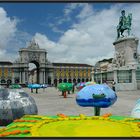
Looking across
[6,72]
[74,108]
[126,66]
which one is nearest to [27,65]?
[6,72]

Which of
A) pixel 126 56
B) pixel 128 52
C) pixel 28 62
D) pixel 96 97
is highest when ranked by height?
pixel 28 62

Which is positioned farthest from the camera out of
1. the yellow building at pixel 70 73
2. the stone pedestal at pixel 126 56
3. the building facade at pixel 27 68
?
the yellow building at pixel 70 73

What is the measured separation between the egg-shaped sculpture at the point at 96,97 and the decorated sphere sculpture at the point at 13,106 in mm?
1312

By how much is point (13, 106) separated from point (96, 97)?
2.07 metres

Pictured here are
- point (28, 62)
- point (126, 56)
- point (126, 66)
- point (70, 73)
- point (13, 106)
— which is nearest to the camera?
point (13, 106)

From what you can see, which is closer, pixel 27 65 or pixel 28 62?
pixel 27 65

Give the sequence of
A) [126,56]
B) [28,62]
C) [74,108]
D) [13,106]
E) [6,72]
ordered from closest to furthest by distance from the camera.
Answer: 1. [13,106]
2. [74,108]
3. [126,56]
4. [28,62]
5. [6,72]

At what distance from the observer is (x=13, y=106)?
714 centimetres

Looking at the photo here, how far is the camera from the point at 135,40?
39844mm

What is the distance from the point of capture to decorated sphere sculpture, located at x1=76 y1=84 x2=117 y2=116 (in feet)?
24.7

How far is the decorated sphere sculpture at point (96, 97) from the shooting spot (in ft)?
24.7

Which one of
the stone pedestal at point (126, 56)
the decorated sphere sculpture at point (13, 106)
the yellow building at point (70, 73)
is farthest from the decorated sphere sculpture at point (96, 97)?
the yellow building at point (70, 73)

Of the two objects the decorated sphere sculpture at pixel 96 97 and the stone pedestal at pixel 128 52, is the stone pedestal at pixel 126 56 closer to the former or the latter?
the stone pedestal at pixel 128 52

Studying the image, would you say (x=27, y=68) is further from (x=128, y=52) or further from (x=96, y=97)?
(x=96, y=97)
